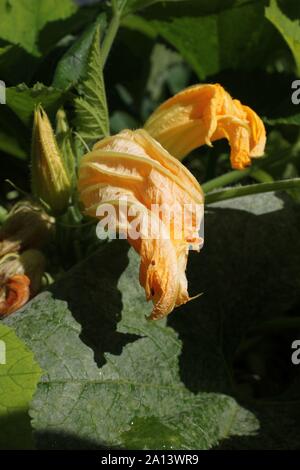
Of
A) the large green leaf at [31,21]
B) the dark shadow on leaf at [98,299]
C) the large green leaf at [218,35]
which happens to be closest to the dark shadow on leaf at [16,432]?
the dark shadow on leaf at [98,299]

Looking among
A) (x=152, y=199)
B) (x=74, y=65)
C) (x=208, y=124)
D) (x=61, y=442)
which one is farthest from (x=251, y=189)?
(x=61, y=442)

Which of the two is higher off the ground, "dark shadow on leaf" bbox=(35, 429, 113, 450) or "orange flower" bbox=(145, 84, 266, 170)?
"orange flower" bbox=(145, 84, 266, 170)

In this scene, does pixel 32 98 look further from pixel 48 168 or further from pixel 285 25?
pixel 285 25

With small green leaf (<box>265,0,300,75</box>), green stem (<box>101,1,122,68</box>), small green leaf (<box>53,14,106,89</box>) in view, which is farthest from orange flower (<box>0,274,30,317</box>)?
small green leaf (<box>265,0,300,75</box>)

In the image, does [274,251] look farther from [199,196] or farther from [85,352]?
[85,352]

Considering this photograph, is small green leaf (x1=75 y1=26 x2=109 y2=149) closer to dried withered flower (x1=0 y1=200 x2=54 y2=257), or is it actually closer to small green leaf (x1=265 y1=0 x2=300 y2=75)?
dried withered flower (x1=0 y1=200 x2=54 y2=257)

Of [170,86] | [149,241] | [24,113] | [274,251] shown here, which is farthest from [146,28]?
[149,241]

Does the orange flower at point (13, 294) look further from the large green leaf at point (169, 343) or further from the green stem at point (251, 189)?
the green stem at point (251, 189)
